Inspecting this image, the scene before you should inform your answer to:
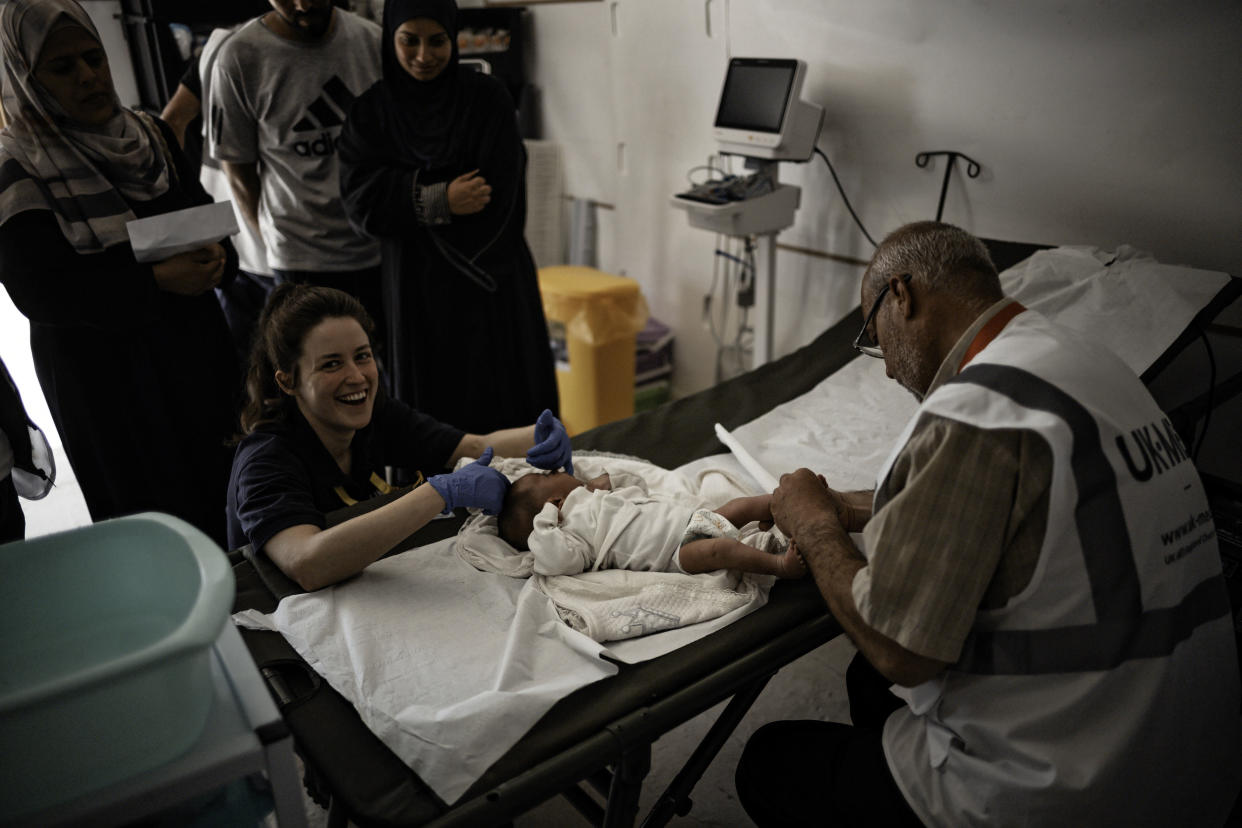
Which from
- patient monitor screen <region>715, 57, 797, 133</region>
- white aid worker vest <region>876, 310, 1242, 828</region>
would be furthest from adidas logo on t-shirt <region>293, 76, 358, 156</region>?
white aid worker vest <region>876, 310, 1242, 828</region>

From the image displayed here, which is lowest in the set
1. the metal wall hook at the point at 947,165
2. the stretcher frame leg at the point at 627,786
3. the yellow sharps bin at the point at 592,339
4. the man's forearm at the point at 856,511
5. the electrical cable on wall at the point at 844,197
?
the yellow sharps bin at the point at 592,339

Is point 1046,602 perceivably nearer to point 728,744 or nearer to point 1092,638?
point 1092,638

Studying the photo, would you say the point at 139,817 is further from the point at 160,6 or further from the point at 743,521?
the point at 160,6

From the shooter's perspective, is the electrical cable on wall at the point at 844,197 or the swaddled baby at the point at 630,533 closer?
the swaddled baby at the point at 630,533

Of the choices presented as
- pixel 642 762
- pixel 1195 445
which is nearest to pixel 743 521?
pixel 642 762

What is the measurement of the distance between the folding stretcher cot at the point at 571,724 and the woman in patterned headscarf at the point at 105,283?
0.81 meters

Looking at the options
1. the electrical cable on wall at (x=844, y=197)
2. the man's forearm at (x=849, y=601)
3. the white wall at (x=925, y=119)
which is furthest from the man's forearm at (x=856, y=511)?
the electrical cable on wall at (x=844, y=197)

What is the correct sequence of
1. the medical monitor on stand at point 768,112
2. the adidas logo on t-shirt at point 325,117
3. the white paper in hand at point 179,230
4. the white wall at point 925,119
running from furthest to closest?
the medical monitor on stand at point 768,112 < the adidas logo on t-shirt at point 325,117 < the white wall at point 925,119 < the white paper in hand at point 179,230

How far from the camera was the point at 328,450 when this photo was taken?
1830mm

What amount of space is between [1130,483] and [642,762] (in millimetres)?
777

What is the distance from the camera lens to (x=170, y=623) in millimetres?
971

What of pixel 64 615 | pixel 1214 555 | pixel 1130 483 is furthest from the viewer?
pixel 1214 555

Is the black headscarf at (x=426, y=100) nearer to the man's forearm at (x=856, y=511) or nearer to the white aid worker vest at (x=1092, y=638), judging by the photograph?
the man's forearm at (x=856, y=511)

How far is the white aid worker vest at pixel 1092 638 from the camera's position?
1123 millimetres
